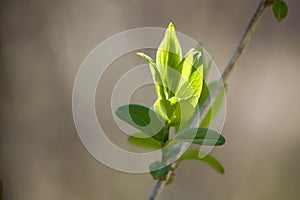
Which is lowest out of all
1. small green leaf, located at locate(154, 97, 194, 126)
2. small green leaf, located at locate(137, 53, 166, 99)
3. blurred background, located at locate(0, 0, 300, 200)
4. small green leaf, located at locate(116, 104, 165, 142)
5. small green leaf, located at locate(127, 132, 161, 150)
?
blurred background, located at locate(0, 0, 300, 200)

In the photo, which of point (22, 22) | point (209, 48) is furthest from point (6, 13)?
point (209, 48)

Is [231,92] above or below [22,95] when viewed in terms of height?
above

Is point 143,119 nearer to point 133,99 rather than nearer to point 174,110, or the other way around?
point 174,110

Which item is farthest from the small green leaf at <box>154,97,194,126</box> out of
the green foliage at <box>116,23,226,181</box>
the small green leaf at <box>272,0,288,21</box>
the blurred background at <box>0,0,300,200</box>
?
the blurred background at <box>0,0,300,200</box>

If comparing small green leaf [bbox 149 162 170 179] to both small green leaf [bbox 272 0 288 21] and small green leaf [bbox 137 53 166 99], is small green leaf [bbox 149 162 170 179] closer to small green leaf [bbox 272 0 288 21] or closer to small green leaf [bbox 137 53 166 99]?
small green leaf [bbox 137 53 166 99]

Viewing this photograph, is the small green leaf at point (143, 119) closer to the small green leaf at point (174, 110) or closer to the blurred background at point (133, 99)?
the small green leaf at point (174, 110)

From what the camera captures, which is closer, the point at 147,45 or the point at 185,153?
the point at 185,153

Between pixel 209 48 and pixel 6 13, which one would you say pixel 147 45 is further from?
pixel 6 13

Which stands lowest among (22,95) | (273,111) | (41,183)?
(41,183)
